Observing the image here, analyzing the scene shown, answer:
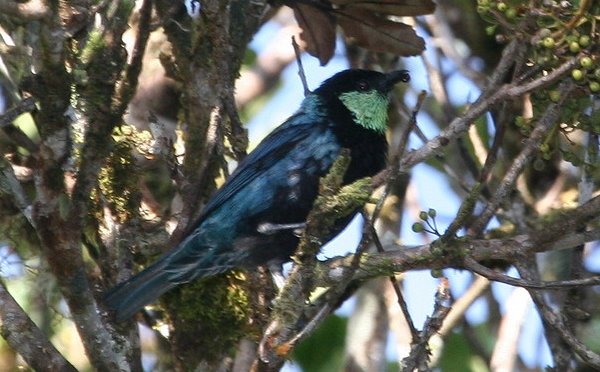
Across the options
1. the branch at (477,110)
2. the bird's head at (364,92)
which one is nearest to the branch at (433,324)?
the branch at (477,110)

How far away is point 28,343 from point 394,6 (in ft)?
6.52

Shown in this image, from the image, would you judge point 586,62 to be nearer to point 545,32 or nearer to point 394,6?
point 545,32

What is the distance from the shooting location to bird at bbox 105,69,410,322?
438 centimetres

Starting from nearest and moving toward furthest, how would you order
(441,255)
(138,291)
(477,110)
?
(441,255), (477,110), (138,291)

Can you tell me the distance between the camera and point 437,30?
5.57 meters

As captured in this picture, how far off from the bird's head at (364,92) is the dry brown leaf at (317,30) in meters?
0.16

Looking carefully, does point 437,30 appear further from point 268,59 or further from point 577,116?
point 577,116

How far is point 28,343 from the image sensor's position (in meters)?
3.57

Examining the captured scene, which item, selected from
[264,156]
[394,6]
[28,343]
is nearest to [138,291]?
[28,343]

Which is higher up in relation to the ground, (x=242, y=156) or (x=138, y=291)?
(x=242, y=156)

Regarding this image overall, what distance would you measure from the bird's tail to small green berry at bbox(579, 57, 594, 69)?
1.65 meters

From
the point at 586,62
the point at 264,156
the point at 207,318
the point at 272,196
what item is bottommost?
the point at 207,318

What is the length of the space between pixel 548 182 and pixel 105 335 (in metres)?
2.72

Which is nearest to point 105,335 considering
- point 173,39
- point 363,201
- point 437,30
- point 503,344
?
point 363,201
